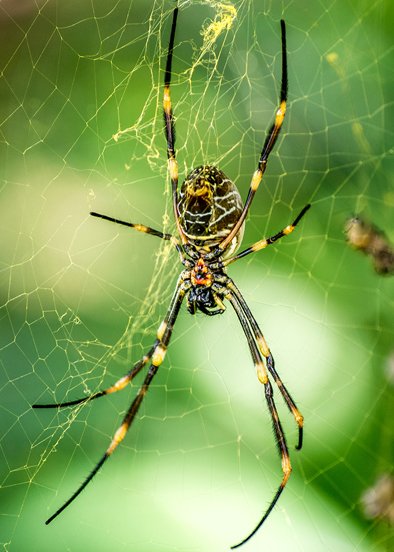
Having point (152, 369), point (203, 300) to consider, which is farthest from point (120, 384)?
point (203, 300)

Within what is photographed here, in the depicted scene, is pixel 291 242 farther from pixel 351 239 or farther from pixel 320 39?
pixel 351 239

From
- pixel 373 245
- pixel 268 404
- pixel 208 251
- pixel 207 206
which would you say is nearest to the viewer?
pixel 373 245

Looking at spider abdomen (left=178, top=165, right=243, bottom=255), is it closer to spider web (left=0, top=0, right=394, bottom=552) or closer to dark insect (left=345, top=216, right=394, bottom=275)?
spider web (left=0, top=0, right=394, bottom=552)

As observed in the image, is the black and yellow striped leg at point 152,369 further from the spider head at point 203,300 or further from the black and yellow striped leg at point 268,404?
the black and yellow striped leg at point 268,404

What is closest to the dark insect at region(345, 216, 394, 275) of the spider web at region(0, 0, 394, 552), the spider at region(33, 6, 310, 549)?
the spider at region(33, 6, 310, 549)

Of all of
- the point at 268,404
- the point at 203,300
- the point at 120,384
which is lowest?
the point at 268,404

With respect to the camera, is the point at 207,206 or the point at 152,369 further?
the point at 152,369

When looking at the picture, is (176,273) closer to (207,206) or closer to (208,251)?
(208,251)

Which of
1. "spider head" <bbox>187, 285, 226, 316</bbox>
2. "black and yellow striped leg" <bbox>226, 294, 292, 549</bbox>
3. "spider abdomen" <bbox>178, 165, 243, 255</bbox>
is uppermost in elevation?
"spider abdomen" <bbox>178, 165, 243, 255</bbox>
